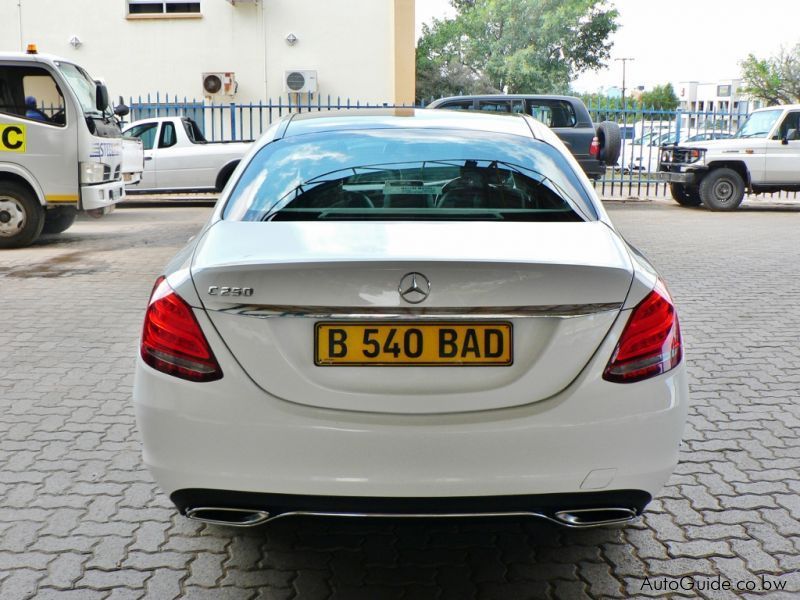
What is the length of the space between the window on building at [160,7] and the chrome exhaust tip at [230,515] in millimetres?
22306

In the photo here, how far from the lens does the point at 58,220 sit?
44.0 feet

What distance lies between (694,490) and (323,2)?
2112cm

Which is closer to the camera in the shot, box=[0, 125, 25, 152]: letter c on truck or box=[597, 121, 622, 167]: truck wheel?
box=[0, 125, 25, 152]: letter c on truck

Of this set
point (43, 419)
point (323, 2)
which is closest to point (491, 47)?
point (323, 2)

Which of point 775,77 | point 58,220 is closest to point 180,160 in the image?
point 58,220

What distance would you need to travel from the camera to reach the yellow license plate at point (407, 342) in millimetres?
2715

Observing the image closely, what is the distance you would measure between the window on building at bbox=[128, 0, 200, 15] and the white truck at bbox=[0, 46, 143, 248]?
12.2 meters

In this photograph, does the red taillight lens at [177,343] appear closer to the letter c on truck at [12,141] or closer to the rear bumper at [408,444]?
the rear bumper at [408,444]

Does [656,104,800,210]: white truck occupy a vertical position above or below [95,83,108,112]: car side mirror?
below

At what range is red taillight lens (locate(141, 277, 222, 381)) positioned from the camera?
110 inches

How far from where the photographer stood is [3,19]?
23.1 meters

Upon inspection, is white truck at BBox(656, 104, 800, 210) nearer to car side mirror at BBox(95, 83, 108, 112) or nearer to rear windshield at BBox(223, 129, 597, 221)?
car side mirror at BBox(95, 83, 108, 112)

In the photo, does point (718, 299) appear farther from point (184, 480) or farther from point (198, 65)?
point (198, 65)

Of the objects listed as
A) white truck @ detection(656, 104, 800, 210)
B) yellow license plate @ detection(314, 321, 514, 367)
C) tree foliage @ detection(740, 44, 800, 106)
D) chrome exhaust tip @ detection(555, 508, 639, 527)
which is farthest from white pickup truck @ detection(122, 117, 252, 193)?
tree foliage @ detection(740, 44, 800, 106)
